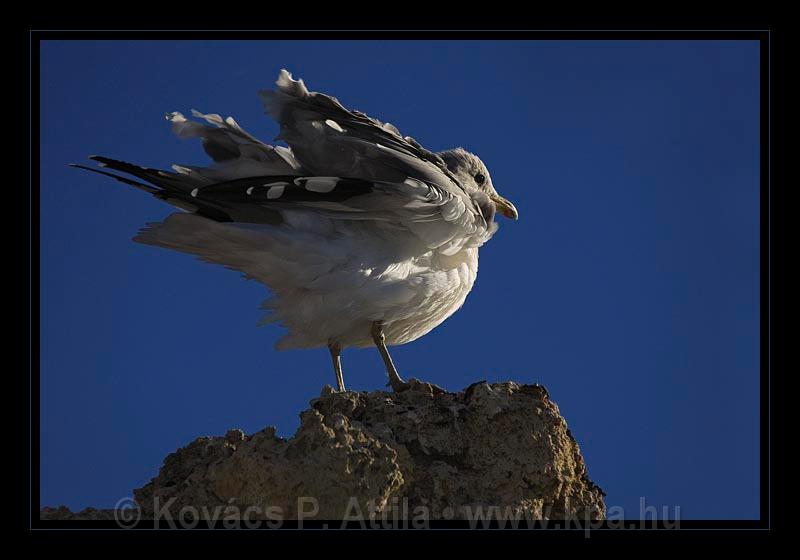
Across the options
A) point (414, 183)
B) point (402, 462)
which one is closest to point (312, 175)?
point (414, 183)

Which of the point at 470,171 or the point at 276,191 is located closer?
the point at 276,191

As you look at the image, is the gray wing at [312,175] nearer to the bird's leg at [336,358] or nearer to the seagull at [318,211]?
the seagull at [318,211]

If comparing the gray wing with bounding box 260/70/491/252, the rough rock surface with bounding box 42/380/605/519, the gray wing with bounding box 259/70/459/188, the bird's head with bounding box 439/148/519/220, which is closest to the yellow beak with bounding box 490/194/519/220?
the bird's head with bounding box 439/148/519/220

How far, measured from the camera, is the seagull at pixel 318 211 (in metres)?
8.97

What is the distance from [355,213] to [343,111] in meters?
0.93

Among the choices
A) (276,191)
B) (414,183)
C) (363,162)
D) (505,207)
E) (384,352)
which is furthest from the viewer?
(505,207)

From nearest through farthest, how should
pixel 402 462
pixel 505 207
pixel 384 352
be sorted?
pixel 402 462
pixel 384 352
pixel 505 207

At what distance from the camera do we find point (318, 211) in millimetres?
9070

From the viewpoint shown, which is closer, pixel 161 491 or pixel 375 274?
pixel 161 491

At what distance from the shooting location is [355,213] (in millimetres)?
9016

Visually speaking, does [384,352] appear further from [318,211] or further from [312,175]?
[312,175]

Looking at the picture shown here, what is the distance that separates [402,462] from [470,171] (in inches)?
161
